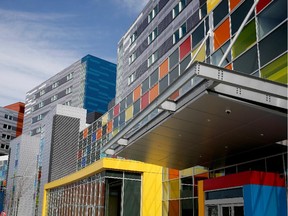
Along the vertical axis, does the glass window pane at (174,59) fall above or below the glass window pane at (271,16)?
above

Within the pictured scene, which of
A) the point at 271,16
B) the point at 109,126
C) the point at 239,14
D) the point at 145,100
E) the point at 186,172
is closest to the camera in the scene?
the point at 271,16

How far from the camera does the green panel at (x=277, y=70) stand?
1391cm

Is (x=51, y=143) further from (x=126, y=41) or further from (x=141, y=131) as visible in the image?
(x=141, y=131)

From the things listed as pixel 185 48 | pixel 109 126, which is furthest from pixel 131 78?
→ pixel 185 48

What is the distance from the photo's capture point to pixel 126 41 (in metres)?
60.3

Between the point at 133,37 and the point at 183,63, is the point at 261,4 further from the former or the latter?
the point at 133,37

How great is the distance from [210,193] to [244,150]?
2356 mm

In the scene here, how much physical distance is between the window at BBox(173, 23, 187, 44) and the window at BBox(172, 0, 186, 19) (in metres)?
2.07

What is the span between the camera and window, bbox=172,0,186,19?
40.4 metres

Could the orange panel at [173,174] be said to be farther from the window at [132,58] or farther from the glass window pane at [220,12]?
the window at [132,58]

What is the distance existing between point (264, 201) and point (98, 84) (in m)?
92.1

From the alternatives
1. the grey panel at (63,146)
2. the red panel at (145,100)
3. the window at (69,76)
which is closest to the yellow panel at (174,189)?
the red panel at (145,100)

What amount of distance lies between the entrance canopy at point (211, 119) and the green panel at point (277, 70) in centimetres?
160

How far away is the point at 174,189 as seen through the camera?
2569cm
